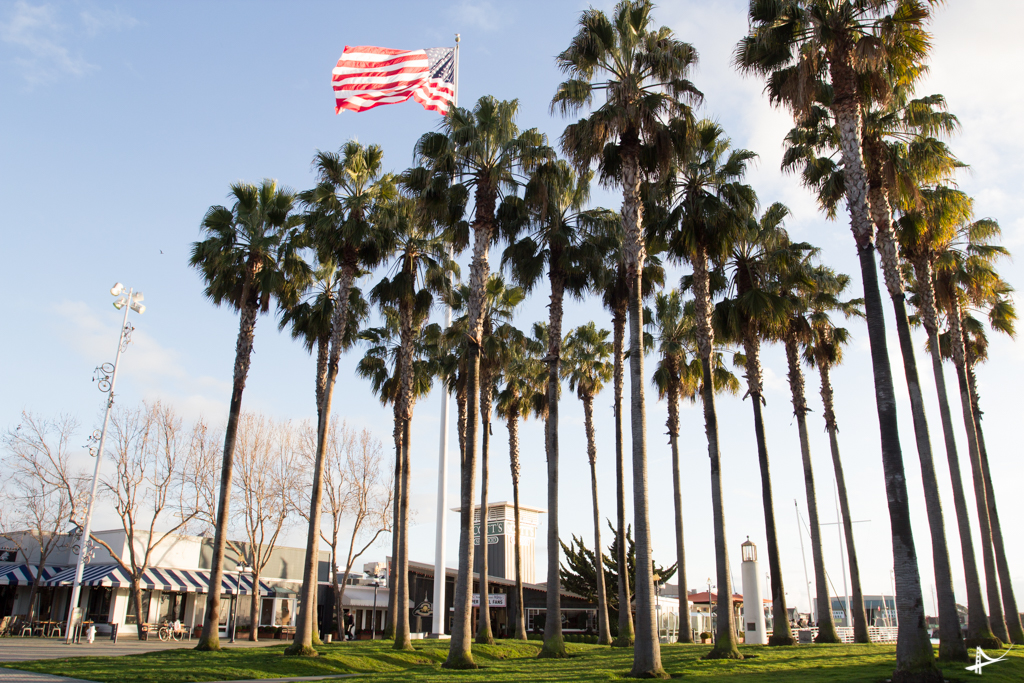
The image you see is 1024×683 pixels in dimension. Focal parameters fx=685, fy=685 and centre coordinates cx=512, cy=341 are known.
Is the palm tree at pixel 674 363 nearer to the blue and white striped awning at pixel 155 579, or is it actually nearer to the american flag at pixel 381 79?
the american flag at pixel 381 79

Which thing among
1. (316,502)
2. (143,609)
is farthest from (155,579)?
(316,502)

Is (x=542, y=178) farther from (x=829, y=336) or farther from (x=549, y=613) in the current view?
(x=829, y=336)

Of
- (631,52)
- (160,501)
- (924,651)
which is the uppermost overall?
(631,52)

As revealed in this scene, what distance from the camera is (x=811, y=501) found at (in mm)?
26109

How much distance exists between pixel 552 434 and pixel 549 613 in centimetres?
561

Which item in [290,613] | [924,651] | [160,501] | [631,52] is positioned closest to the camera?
[924,651]

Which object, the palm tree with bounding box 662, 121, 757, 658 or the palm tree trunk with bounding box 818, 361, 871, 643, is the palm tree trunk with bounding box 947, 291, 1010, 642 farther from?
the palm tree with bounding box 662, 121, 757, 658

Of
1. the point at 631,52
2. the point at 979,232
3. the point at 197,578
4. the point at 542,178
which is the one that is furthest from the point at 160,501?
the point at 979,232

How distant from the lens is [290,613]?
47.1 m

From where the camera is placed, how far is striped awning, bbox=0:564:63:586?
3741 centimetres

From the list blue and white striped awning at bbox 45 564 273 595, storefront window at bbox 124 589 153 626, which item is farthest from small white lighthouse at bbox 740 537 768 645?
storefront window at bbox 124 589 153 626

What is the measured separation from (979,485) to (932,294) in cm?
677

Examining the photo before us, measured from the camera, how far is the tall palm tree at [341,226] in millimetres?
23391

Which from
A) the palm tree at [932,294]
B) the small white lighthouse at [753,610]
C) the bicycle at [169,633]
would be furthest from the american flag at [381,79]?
the bicycle at [169,633]
